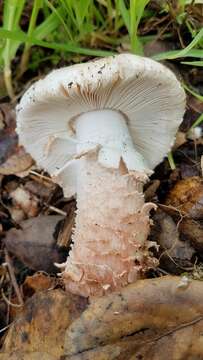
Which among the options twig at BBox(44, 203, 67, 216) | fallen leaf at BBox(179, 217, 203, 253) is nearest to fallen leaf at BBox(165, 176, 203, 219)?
fallen leaf at BBox(179, 217, 203, 253)

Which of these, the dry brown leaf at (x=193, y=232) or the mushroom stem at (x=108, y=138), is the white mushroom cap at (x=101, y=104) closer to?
the mushroom stem at (x=108, y=138)

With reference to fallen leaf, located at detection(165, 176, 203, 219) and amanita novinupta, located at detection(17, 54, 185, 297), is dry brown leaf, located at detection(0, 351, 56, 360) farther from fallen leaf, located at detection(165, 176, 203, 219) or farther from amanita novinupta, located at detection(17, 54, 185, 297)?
fallen leaf, located at detection(165, 176, 203, 219)

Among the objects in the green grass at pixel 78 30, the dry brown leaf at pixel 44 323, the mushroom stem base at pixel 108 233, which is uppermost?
the green grass at pixel 78 30

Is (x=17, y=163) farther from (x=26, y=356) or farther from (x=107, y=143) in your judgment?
(x=26, y=356)

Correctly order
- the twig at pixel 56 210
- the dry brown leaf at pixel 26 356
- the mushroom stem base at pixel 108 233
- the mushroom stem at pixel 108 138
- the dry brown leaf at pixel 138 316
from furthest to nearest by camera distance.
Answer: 1. the twig at pixel 56 210
2. the mushroom stem at pixel 108 138
3. the mushroom stem base at pixel 108 233
4. the dry brown leaf at pixel 26 356
5. the dry brown leaf at pixel 138 316

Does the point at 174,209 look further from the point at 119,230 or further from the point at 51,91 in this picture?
the point at 51,91

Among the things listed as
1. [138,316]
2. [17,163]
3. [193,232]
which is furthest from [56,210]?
[138,316]

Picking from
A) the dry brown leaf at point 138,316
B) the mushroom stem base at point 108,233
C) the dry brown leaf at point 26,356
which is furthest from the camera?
the mushroom stem base at point 108,233

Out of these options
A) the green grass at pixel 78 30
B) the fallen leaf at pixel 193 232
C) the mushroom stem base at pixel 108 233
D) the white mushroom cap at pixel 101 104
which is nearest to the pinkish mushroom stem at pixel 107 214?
the mushroom stem base at pixel 108 233

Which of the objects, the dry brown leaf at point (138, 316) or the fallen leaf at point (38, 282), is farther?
the fallen leaf at point (38, 282)
